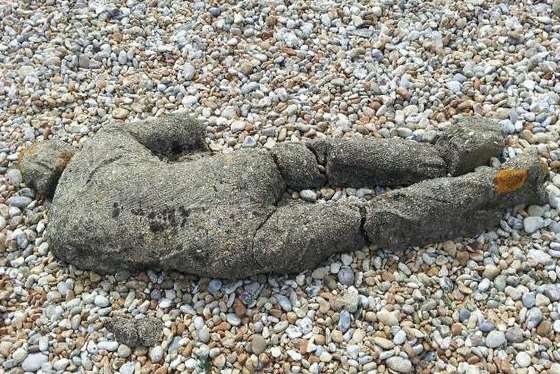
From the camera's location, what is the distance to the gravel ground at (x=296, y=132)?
4270mm

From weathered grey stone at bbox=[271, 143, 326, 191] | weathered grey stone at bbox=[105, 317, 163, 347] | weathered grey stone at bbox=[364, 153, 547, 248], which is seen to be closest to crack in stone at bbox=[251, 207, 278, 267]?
weathered grey stone at bbox=[271, 143, 326, 191]

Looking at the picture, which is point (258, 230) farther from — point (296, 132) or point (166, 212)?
point (296, 132)

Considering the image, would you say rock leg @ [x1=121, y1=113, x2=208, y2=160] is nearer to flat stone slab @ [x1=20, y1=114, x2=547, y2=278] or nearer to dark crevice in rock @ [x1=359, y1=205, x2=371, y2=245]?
flat stone slab @ [x1=20, y1=114, x2=547, y2=278]

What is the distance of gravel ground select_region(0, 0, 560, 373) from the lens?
14.0ft

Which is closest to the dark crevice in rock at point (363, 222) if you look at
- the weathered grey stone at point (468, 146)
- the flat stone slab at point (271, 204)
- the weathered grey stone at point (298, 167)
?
the flat stone slab at point (271, 204)

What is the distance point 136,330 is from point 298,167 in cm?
168

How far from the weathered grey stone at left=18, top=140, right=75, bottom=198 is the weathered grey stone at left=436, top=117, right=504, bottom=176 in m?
3.08

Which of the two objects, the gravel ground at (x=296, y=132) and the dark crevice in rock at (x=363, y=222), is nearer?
the gravel ground at (x=296, y=132)

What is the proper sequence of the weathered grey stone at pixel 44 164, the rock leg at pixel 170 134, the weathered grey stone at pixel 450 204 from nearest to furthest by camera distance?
the weathered grey stone at pixel 450 204
the weathered grey stone at pixel 44 164
the rock leg at pixel 170 134

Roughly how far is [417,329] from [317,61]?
2.99 meters

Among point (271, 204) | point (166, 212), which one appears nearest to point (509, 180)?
point (271, 204)

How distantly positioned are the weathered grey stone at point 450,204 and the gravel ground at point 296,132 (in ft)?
0.40

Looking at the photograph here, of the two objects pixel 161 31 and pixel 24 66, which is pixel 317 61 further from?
pixel 24 66

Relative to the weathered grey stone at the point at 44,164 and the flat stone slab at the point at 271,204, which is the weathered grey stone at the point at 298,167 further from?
the weathered grey stone at the point at 44,164
